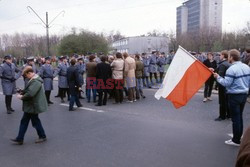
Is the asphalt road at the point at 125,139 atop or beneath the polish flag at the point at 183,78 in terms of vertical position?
beneath

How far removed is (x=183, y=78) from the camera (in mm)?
6105

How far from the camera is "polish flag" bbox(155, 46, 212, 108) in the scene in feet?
19.7

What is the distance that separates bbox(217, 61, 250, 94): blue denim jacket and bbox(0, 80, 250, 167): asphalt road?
1.20 m

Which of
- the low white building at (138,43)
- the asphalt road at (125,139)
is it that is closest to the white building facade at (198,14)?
the low white building at (138,43)

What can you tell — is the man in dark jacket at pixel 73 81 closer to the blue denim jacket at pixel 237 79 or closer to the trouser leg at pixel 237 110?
the blue denim jacket at pixel 237 79

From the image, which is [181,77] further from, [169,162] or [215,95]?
[215,95]

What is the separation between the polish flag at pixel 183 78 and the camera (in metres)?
6.01

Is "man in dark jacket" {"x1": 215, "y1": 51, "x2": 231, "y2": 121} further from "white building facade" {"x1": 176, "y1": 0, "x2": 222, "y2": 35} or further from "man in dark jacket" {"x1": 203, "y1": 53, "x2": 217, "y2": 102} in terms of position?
"white building facade" {"x1": 176, "y1": 0, "x2": 222, "y2": 35}

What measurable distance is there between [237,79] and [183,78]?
112cm

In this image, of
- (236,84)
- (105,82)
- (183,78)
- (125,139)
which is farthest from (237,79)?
(105,82)

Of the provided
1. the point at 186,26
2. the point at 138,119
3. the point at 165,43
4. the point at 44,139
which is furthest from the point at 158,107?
the point at 186,26

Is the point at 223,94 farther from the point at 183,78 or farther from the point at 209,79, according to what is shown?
the point at 209,79

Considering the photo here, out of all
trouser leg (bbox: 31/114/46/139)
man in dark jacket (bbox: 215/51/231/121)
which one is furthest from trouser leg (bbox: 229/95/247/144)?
trouser leg (bbox: 31/114/46/139)

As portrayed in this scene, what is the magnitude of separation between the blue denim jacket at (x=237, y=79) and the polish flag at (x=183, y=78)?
53 centimetres
